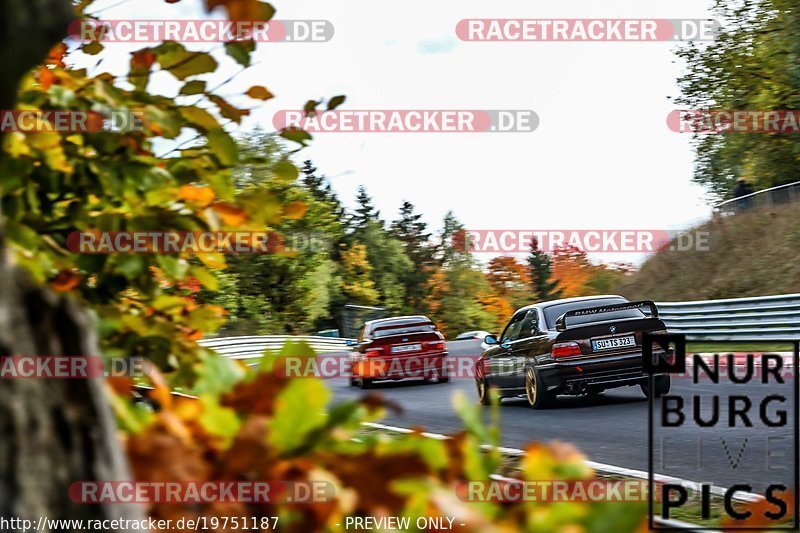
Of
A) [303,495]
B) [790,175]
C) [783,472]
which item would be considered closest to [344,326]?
[790,175]

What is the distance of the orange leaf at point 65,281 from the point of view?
2402 millimetres

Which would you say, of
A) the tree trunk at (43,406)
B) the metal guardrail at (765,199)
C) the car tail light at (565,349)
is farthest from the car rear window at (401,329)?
the tree trunk at (43,406)

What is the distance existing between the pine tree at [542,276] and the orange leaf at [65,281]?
122 meters

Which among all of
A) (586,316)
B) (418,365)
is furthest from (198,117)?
(418,365)

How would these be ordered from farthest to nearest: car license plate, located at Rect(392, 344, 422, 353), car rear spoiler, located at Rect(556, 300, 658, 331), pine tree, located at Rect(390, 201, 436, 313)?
pine tree, located at Rect(390, 201, 436, 313) < car license plate, located at Rect(392, 344, 422, 353) < car rear spoiler, located at Rect(556, 300, 658, 331)

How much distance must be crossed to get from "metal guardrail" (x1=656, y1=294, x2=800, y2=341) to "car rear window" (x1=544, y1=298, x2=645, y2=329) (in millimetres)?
7898

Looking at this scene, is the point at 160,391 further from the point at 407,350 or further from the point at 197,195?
the point at 407,350

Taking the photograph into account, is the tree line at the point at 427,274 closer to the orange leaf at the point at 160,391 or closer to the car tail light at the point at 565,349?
the car tail light at the point at 565,349

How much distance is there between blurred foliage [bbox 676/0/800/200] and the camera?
39.7 metres

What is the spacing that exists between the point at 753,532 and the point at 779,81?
137 ft

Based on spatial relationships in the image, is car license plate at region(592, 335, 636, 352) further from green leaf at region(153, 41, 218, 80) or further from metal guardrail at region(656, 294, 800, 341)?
green leaf at region(153, 41, 218, 80)

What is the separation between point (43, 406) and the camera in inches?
59.5

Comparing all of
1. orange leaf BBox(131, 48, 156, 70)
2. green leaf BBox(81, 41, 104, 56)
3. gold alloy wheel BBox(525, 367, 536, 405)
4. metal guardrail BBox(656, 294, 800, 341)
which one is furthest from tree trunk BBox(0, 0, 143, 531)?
metal guardrail BBox(656, 294, 800, 341)

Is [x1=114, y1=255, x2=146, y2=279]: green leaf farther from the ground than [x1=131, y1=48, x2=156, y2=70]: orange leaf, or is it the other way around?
[x1=131, y1=48, x2=156, y2=70]: orange leaf
